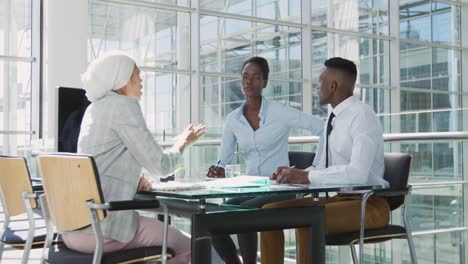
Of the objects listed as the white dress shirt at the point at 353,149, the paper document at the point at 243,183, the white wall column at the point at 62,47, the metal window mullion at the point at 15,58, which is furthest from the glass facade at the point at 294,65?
the paper document at the point at 243,183

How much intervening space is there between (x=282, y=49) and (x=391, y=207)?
9.53 metres

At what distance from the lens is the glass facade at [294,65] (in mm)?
3705

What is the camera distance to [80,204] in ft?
6.48

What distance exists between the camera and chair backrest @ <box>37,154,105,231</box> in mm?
1909

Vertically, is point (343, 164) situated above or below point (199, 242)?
above

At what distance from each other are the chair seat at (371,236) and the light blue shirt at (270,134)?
907 millimetres

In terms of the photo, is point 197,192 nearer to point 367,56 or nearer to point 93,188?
point 93,188

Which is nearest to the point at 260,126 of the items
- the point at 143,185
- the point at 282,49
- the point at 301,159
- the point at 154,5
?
the point at 301,159

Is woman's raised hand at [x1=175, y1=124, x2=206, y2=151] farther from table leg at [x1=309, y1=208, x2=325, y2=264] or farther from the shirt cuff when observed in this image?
table leg at [x1=309, y1=208, x2=325, y2=264]

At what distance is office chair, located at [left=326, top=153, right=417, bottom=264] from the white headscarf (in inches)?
40.0

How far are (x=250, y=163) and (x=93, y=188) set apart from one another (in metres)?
1.54

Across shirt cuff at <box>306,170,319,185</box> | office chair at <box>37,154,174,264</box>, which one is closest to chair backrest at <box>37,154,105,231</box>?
office chair at <box>37,154,174,264</box>

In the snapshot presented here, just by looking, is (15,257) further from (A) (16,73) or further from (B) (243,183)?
(A) (16,73)

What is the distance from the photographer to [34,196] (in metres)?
2.51
